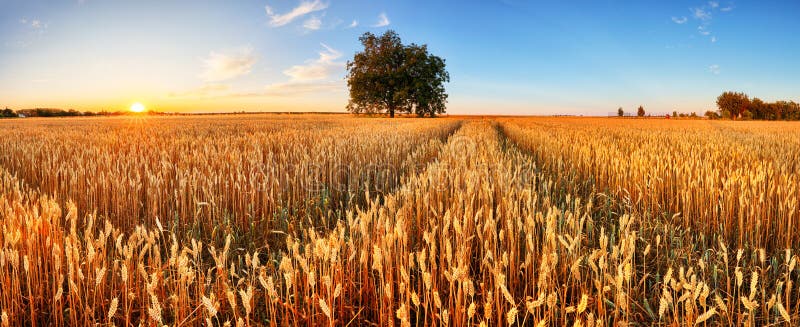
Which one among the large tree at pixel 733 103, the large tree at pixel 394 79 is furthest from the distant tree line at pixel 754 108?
the large tree at pixel 394 79

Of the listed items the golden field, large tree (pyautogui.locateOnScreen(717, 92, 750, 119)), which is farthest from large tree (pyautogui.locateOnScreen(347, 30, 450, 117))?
large tree (pyautogui.locateOnScreen(717, 92, 750, 119))

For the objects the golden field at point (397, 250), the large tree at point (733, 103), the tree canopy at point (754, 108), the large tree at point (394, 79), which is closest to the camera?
the golden field at point (397, 250)

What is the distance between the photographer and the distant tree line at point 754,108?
64.1 metres

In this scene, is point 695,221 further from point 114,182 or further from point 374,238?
point 114,182

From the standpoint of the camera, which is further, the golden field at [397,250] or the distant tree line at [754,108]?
the distant tree line at [754,108]

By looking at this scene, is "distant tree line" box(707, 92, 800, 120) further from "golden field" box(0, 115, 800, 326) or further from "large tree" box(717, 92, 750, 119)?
"golden field" box(0, 115, 800, 326)

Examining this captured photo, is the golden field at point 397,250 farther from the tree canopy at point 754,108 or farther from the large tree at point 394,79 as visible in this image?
the tree canopy at point 754,108

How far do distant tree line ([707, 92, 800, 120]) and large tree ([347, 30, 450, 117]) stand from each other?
47.6 metres

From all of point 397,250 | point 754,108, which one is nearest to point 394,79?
point 397,250

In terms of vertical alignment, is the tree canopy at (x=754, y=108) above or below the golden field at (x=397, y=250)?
above

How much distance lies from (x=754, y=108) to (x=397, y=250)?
9202cm

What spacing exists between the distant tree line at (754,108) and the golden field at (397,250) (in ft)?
252

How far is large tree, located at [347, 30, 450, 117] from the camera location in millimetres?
49781

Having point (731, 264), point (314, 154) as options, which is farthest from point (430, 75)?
point (731, 264)
